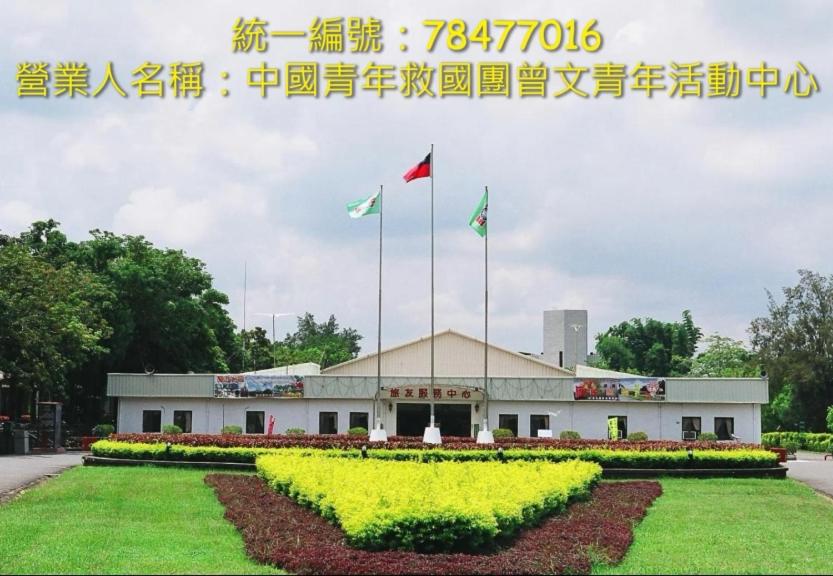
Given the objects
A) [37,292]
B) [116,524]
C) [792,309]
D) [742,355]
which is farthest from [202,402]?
[742,355]

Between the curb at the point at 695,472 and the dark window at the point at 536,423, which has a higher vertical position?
the dark window at the point at 536,423

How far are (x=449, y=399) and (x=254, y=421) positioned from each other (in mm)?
7721

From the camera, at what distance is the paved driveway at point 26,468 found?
2293 cm

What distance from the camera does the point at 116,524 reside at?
15.1 m

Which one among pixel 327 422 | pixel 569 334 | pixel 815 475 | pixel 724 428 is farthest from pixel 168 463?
pixel 569 334

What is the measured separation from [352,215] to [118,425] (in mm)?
15638

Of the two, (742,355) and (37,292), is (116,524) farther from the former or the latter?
(742,355)

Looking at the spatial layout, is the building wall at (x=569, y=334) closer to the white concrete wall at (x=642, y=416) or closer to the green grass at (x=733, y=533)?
the white concrete wall at (x=642, y=416)

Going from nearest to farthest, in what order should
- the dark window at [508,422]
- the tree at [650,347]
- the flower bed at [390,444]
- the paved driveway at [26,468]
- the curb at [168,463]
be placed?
1. the paved driveway at [26,468]
2. the curb at [168,463]
3. the flower bed at [390,444]
4. the dark window at [508,422]
5. the tree at [650,347]

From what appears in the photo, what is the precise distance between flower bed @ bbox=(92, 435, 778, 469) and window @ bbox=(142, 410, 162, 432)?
13678 millimetres

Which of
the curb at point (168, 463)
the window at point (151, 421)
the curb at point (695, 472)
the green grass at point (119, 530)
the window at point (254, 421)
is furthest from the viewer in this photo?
the window at point (151, 421)

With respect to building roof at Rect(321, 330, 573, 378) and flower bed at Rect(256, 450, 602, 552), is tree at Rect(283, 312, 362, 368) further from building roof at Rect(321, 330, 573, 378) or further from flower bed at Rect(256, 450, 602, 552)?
flower bed at Rect(256, 450, 602, 552)

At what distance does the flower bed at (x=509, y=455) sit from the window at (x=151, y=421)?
44.9 feet

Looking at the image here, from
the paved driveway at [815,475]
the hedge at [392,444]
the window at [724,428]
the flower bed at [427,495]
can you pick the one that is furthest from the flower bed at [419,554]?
the window at [724,428]
